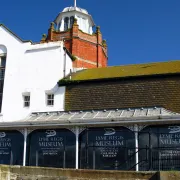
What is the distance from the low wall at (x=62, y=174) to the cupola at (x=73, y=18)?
28.0 metres

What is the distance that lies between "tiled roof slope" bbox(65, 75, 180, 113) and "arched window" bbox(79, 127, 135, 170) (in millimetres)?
4060

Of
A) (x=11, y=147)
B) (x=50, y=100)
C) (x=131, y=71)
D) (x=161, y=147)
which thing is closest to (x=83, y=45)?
(x=131, y=71)

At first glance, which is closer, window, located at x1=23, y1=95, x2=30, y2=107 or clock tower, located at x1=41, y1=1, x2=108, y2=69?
window, located at x1=23, y1=95, x2=30, y2=107

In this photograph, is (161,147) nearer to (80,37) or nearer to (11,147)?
(11,147)

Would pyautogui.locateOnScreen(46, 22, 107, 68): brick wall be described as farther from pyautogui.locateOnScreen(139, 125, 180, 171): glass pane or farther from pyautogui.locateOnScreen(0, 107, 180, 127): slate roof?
pyautogui.locateOnScreen(139, 125, 180, 171): glass pane

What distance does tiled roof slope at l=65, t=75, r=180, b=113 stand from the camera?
774 inches

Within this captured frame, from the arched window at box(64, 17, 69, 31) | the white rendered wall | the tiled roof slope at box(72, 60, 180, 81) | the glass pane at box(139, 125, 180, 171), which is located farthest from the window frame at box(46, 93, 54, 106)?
the arched window at box(64, 17, 69, 31)

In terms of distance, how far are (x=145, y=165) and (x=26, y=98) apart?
1121 centimetres

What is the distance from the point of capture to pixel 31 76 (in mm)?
23344

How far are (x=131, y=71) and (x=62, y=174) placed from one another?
1275 cm

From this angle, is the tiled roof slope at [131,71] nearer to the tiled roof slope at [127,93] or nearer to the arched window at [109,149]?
the tiled roof slope at [127,93]

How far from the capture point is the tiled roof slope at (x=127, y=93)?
1967 cm

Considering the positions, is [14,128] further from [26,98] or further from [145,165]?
[145,165]

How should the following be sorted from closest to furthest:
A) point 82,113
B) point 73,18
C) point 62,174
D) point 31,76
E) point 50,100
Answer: point 62,174, point 82,113, point 50,100, point 31,76, point 73,18
